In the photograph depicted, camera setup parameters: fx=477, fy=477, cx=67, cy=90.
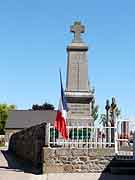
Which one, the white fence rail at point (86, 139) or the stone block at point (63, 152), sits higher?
the white fence rail at point (86, 139)

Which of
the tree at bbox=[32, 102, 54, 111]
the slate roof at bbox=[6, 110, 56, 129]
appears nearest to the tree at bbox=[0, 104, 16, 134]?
the tree at bbox=[32, 102, 54, 111]

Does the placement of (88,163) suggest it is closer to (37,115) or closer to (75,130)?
(75,130)

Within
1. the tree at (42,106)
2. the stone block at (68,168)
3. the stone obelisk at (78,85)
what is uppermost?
the tree at (42,106)

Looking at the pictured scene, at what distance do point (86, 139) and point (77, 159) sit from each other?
995 millimetres

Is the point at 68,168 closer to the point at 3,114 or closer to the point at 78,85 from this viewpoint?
the point at 78,85

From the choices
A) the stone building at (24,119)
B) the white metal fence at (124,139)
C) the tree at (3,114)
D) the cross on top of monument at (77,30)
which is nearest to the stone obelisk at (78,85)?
the cross on top of monument at (77,30)

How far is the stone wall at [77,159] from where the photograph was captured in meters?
15.8

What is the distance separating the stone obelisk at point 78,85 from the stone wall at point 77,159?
755 centimetres

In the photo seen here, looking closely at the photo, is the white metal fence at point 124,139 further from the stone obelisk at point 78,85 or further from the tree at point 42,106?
the tree at point 42,106

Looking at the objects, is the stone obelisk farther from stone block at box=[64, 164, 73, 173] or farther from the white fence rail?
stone block at box=[64, 164, 73, 173]

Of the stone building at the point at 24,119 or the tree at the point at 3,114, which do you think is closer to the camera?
the stone building at the point at 24,119

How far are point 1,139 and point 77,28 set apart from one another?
55.8 metres

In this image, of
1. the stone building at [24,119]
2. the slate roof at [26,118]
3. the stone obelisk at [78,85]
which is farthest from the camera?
the slate roof at [26,118]

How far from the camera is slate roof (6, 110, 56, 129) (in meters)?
80.4
